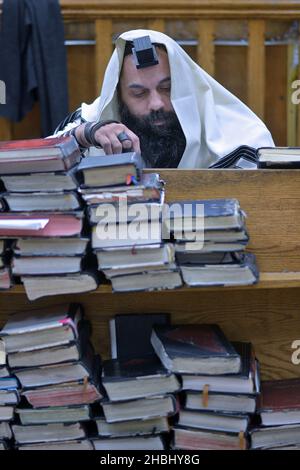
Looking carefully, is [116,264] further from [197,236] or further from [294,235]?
[294,235]

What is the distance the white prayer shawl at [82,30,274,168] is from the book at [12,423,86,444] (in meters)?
1.16

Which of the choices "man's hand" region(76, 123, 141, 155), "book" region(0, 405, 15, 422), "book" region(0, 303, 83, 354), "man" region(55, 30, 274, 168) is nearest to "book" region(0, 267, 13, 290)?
"book" region(0, 303, 83, 354)

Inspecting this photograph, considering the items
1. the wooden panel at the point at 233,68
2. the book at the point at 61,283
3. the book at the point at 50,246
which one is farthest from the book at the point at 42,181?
the wooden panel at the point at 233,68

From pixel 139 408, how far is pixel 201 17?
8.12ft

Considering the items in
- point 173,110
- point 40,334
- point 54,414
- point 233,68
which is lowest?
point 54,414

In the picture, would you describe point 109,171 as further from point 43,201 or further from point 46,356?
point 46,356

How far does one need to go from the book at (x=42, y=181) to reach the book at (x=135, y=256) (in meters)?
0.20

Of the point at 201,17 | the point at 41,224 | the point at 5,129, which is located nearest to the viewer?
the point at 41,224

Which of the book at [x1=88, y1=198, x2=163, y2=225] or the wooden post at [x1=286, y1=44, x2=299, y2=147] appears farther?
the wooden post at [x1=286, y1=44, x2=299, y2=147]

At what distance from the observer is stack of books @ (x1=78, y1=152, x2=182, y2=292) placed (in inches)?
76.2

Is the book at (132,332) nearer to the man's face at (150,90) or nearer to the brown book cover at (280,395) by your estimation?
the brown book cover at (280,395)

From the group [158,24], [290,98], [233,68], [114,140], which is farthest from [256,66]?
[114,140]

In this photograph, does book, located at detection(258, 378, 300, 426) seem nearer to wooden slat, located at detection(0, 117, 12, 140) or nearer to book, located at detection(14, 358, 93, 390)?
book, located at detection(14, 358, 93, 390)

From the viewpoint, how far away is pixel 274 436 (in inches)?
84.0
